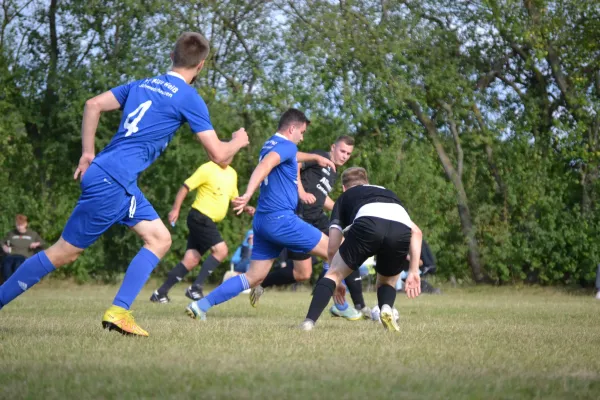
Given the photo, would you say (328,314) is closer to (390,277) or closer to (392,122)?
(390,277)

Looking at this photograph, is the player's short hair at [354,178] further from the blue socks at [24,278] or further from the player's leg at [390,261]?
the blue socks at [24,278]

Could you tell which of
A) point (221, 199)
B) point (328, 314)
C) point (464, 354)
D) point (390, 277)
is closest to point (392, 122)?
point (221, 199)

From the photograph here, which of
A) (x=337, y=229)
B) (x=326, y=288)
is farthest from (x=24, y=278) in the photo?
(x=337, y=229)

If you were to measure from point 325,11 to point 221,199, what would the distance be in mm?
11834

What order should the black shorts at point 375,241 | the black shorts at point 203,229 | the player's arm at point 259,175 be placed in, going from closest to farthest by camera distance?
1. the black shorts at point 375,241
2. the player's arm at point 259,175
3. the black shorts at point 203,229

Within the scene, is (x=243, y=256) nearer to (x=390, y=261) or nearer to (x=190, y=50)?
(x=390, y=261)

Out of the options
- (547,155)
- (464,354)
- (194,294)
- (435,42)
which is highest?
(435,42)

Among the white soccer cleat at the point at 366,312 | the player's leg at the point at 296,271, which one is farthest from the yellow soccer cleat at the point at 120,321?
the white soccer cleat at the point at 366,312

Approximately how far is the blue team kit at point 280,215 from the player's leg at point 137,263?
1675mm

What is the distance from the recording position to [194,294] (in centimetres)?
1379

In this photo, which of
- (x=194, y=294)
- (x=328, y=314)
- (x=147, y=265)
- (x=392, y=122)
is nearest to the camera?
(x=147, y=265)

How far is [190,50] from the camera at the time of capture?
6941 millimetres

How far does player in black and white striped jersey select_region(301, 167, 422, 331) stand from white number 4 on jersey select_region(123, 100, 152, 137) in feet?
6.32

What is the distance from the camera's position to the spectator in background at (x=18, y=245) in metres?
19.8
